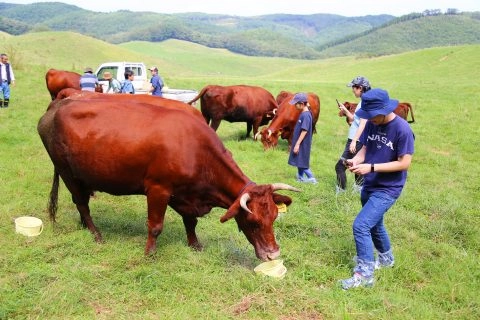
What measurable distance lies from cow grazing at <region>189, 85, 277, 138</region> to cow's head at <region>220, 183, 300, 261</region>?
26.8ft

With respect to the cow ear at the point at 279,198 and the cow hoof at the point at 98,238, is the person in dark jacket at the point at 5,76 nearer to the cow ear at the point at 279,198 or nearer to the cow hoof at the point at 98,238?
the cow hoof at the point at 98,238

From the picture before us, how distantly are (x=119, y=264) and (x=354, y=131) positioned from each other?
14.1 ft

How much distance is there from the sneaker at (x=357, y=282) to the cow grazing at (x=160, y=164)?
2.53 ft

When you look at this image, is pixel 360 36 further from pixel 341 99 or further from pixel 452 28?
pixel 341 99

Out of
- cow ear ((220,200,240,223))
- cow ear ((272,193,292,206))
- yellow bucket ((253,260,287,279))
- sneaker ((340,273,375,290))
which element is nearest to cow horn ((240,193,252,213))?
cow ear ((220,200,240,223))

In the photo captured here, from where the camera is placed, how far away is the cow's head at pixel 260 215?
484 centimetres

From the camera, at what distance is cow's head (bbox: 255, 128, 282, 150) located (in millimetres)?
11430

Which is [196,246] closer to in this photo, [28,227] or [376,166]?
[28,227]

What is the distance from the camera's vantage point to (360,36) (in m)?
182

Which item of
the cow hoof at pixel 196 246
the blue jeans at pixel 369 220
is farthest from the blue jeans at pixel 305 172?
the blue jeans at pixel 369 220

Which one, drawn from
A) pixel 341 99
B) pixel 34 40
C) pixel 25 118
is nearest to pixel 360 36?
pixel 34 40

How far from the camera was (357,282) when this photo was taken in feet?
15.5

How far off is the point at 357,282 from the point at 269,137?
6.98 meters

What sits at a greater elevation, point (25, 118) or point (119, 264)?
point (119, 264)
